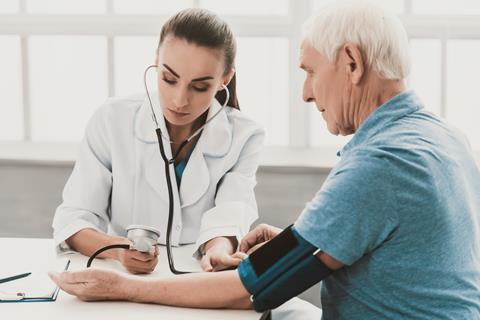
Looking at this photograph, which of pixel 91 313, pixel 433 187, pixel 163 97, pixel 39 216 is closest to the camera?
pixel 433 187

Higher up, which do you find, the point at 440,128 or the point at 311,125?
the point at 440,128

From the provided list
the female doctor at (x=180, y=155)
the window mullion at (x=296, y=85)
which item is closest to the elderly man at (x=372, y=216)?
the female doctor at (x=180, y=155)

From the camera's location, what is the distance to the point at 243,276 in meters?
1.53

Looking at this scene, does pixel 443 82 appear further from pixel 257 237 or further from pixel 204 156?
pixel 257 237

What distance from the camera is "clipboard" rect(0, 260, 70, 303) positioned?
1617 mm

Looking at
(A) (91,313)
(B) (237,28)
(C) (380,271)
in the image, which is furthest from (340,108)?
(B) (237,28)

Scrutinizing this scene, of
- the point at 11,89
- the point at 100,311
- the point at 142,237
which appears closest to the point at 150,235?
the point at 142,237

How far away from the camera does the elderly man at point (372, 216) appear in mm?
1425

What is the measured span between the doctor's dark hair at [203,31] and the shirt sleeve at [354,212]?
2.44ft

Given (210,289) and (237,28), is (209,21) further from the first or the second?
(237,28)

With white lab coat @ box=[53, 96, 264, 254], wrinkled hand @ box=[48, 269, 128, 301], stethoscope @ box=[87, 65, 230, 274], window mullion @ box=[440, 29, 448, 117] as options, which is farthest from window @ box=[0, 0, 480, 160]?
wrinkled hand @ box=[48, 269, 128, 301]

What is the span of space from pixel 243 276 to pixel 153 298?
→ 194 mm

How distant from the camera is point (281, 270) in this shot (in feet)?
4.84

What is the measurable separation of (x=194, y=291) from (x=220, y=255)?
0.86 feet
